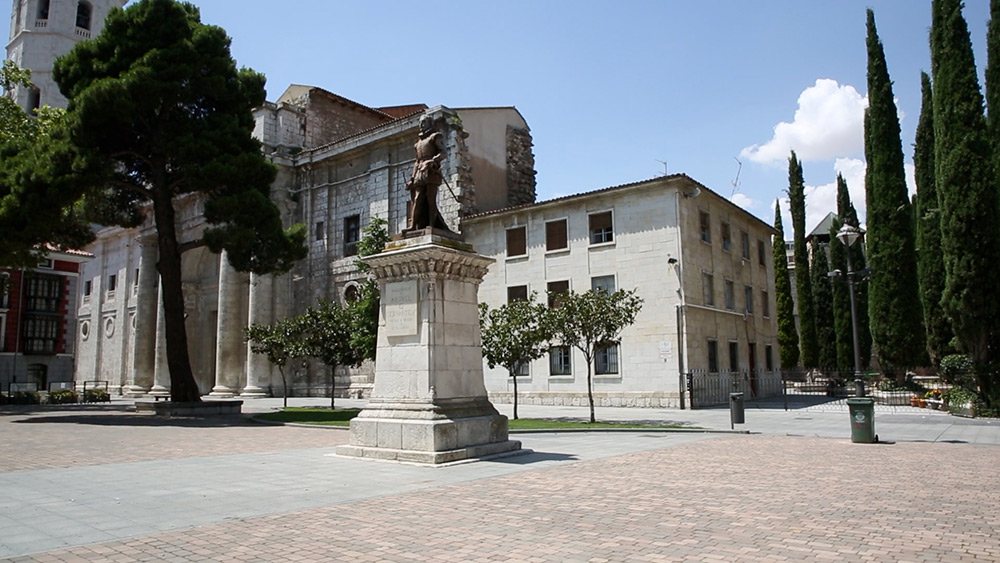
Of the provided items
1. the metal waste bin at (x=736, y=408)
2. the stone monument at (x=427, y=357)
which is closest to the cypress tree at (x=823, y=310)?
the metal waste bin at (x=736, y=408)

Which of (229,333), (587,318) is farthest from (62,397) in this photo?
(587,318)

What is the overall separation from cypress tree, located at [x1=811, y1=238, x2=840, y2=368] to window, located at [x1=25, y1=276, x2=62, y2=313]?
53784mm

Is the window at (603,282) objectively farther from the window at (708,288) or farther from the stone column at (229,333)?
the stone column at (229,333)

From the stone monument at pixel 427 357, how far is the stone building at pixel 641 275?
13.0m

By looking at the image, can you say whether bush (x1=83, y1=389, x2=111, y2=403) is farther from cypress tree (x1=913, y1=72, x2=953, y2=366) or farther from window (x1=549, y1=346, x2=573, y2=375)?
cypress tree (x1=913, y1=72, x2=953, y2=366)

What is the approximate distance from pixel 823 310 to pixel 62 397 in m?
42.0

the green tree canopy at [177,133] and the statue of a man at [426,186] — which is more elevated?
the green tree canopy at [177,133]

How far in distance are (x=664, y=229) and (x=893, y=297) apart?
1202 centimetres

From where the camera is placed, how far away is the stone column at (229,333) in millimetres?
34312

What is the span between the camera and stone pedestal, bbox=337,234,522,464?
33.3 feet

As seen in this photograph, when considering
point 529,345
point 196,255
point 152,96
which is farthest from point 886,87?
point 196,255

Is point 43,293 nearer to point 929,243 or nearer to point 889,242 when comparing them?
point 889,242

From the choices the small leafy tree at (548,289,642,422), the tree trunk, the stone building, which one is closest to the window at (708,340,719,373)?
the stone building

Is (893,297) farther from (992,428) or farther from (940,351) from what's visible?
(992,428)
